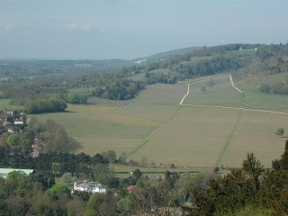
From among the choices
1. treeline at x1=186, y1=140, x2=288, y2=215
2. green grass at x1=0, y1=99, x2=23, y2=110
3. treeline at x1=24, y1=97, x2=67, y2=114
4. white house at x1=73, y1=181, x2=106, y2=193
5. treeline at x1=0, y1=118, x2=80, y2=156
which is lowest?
white house at x1=73, y1=181, x2=106, y2=193

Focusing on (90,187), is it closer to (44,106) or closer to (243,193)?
(243,193)

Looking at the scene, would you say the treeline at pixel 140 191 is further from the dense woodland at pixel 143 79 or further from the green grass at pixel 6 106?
the dense woodland at pixel 143 79

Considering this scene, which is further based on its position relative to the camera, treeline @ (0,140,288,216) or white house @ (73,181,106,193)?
white house @ (73,181,106,193)

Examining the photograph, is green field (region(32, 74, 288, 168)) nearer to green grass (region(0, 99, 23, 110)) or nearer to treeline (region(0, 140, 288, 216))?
treeline (region(0, 140, 288, 216))

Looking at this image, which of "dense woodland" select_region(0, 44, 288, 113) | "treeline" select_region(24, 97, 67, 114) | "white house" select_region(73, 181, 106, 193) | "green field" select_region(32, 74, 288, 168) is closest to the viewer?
"white house" select_region(73, 181, 106, 193)

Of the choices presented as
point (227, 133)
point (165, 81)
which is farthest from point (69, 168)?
point (165, 81)

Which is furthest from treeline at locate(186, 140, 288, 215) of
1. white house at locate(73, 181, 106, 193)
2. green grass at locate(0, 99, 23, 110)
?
green grass at locate(0, 99, 23, 110)
